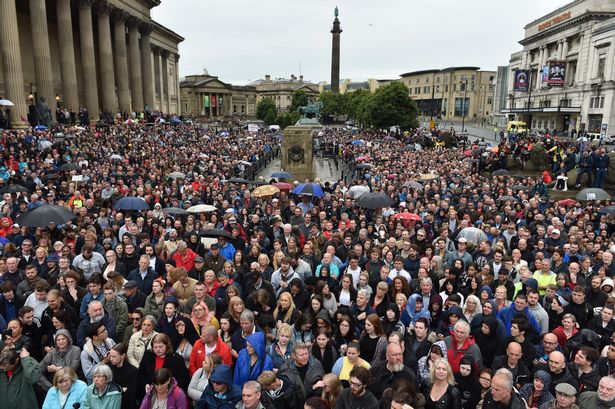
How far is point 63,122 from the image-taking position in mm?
30812

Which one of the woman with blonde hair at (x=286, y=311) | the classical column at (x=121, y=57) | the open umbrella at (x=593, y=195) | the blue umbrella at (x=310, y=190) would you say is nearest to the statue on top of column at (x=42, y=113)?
the classical column at (x=121, y=57)

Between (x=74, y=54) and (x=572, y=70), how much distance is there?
6555 cm

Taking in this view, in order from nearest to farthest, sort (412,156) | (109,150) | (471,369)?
(471,369) < (109,150) < (412,156)

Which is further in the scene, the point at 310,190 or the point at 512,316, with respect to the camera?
the point at 310,190

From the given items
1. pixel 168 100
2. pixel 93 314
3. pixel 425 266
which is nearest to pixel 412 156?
pixel 425 266

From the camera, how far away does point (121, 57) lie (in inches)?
1780

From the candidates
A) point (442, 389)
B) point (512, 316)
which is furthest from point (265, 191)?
point (442, 389)

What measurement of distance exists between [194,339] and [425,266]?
14.2 ft

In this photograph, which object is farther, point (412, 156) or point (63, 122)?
point (63, 122)

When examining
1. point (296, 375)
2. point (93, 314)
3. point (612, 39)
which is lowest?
point (296, 375)

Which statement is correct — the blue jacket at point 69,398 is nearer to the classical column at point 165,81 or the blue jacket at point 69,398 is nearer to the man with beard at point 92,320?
the man with beard at point 92,320

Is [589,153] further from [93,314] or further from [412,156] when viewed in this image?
[93,314]

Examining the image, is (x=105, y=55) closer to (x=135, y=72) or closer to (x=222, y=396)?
(x=135, y=72)

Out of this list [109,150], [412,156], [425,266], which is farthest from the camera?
[412,156]
